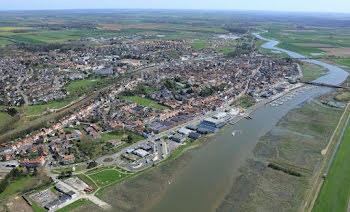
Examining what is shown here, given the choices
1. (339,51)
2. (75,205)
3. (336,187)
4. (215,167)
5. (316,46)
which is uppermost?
(316,46)

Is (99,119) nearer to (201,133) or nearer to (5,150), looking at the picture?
(5,150)

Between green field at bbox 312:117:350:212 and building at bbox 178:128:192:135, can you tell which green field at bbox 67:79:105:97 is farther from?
green field at bbox 312:117:350:212

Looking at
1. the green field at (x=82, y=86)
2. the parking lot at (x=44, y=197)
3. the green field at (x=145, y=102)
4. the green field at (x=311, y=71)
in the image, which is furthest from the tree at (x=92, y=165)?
the green field at (x=311, y=71)

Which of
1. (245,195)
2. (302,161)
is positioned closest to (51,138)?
(245,195)

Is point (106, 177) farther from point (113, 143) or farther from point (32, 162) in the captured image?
point (32, 162)

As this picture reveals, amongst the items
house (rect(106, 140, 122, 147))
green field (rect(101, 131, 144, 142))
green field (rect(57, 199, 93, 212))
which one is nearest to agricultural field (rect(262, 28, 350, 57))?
green field (rect(101, 131, 144, 142))

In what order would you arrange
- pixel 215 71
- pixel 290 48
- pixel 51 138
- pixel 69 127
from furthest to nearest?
pixel 290 48, pixel 215 71, pixel 69 127, pixel 51 138

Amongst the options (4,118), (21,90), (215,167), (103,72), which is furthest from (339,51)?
(4,118)

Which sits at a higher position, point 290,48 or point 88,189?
point 290,48
